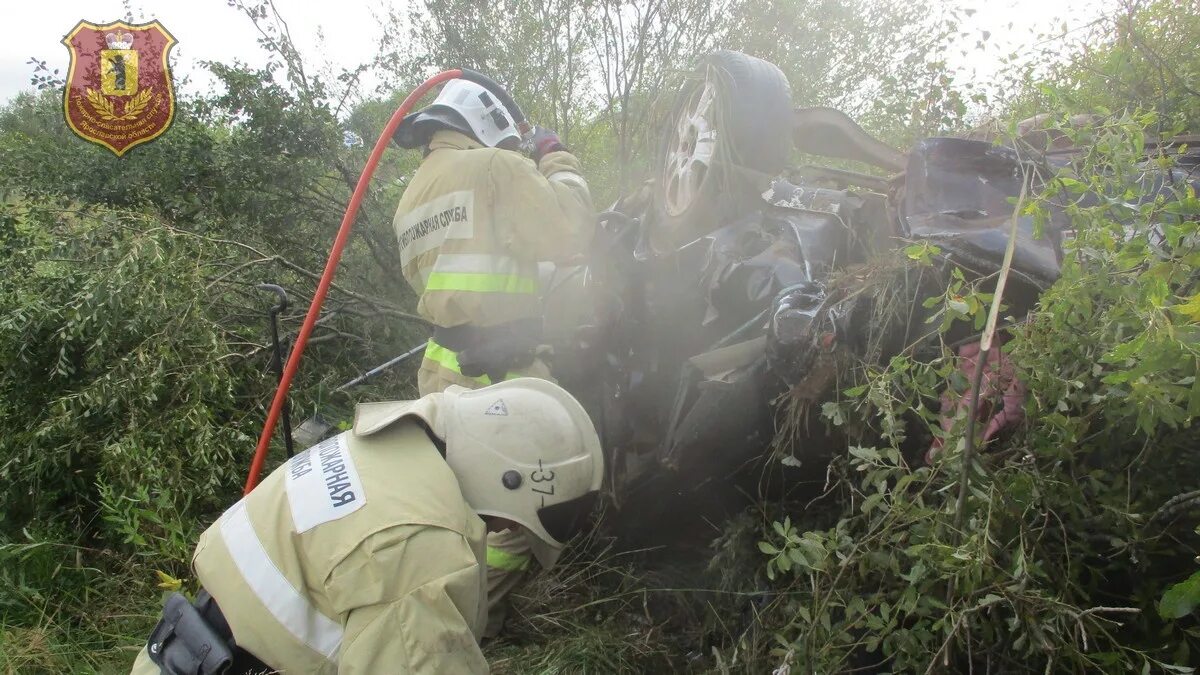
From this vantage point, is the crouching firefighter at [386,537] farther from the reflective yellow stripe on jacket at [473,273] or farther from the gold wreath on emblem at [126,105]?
the gold wreath on emblem at [126,105]

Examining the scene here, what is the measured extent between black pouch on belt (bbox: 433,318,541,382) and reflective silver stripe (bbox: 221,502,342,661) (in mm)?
1437

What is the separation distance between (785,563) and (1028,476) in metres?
0.48

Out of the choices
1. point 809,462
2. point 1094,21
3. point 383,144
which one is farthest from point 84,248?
point 1094,21

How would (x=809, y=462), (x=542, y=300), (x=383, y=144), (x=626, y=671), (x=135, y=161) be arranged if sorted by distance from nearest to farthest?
(x=809, y=462)
(x=626, y=671)
(x=383, y=144)
(x=542, y=300)
(x=135, y=161)

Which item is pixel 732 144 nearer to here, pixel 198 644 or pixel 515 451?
pixel 515 451

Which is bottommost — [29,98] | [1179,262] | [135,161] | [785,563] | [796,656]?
[796,656]

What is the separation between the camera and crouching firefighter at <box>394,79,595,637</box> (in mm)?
2965

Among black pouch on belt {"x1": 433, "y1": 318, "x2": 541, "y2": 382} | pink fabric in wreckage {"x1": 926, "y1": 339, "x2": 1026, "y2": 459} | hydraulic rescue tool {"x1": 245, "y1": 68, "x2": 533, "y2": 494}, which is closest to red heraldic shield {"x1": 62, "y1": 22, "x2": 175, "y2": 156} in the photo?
hydraulic rescue tool {"x1": 245, "y1": 68, "x2": 533, "y2": 494}

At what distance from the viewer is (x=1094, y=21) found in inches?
112

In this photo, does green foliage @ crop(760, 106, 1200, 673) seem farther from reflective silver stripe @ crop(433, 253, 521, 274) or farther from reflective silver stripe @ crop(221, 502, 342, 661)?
reflective silver stripe @ crop(433, 253, 521, 274)

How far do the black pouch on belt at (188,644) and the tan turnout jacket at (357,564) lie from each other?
0.07m

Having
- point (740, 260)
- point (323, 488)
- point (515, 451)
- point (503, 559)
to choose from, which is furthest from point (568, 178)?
point (323, 488)

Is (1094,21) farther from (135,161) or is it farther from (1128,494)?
(135,161)

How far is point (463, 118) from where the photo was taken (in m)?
3.11
